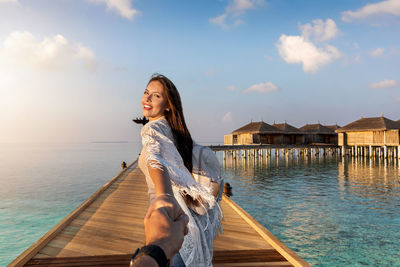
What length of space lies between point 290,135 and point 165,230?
45527 millimetres

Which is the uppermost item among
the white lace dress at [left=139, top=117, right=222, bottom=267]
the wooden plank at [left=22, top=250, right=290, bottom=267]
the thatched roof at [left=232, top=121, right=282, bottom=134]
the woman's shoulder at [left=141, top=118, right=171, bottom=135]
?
the thatched roof at [left=232, top=121, right=282, bottom=134]

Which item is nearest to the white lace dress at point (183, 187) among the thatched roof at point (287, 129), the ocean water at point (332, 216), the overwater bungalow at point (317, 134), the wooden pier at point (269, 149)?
the ocean water at point (332, 216)

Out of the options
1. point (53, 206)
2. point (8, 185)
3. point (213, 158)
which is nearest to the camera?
point (213, 158)

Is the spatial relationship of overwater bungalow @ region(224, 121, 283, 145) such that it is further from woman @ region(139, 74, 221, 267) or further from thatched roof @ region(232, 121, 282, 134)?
woman @ region(139, 74, 221, 267)

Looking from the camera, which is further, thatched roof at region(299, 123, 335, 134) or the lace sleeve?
thatched roof at region(299, 123, 335, 134)

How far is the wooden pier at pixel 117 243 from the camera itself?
130 inches

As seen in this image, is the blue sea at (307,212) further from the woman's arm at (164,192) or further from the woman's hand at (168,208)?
the woman's hand at (168,208)

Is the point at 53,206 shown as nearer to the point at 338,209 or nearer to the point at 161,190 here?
the point at 338,209

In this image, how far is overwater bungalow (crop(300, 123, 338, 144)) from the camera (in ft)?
145

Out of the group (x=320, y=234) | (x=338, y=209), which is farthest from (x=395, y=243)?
(x=338, y=209)

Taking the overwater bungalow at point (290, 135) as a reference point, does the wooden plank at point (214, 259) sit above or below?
below

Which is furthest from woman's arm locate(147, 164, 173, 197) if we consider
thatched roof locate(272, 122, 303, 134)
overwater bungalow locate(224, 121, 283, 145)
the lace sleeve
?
thatched roof locate(272, 122, 303, 134)

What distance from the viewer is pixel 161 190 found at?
2.50 ft

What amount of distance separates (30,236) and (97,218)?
5730 mm
